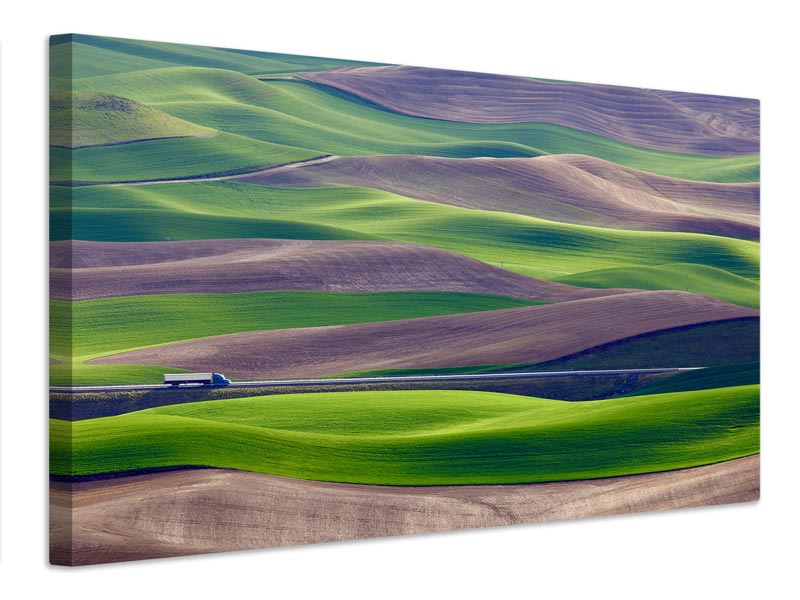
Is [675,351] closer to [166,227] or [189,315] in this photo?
[189,315]

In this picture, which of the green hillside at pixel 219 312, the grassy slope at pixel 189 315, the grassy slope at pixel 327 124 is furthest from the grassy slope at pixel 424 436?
the grassy slope at pixel 327 124

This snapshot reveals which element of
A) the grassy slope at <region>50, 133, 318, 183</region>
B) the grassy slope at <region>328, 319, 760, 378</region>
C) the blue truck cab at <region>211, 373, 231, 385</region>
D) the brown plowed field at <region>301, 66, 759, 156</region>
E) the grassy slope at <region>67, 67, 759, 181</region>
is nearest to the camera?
the grassy slope at <region>50, 133, 318, 183</region>

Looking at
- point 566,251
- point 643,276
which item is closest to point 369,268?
point 566,251

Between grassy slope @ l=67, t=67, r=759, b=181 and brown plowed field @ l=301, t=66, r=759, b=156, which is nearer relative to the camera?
grassy slope @ l=67, t=67, r=759, b=181

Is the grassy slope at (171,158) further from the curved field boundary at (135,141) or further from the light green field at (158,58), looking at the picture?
the light green field at (158,58)

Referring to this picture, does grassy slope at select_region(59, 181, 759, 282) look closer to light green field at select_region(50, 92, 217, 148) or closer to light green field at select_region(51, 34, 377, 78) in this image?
light green field at select_region(50, 92, 217, 148)

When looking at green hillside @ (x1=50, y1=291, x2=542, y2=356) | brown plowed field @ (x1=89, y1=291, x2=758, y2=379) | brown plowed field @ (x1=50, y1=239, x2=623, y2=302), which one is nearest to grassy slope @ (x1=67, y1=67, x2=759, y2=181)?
brown plowed field @ (x1=50, y1=239, x2=623, y2=302)

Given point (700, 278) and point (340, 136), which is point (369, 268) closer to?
point (340, 136)
